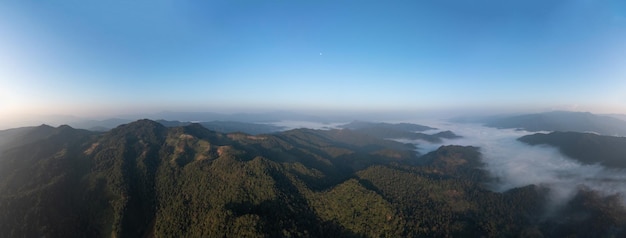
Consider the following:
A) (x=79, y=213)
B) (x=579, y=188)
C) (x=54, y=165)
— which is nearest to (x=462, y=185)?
(x=579, y=188)

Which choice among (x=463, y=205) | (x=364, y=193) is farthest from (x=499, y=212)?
(x=364, y=193)

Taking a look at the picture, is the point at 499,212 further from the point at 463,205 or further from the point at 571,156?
the point at 571,156

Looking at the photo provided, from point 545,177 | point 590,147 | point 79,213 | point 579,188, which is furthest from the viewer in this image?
point 590,147

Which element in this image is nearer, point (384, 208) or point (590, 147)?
point (384, 208)

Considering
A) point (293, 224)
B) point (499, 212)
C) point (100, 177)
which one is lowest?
point (499, 212)

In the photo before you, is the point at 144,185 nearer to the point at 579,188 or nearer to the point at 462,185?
the point at 462,185

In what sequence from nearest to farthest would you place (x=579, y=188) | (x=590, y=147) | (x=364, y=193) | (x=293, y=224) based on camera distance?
(x=293, y=224), (x=364, y=193), (x=579, y=188), (x=590, y=147)

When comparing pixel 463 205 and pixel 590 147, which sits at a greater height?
pixel 590 147
